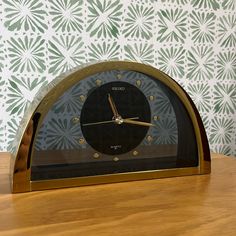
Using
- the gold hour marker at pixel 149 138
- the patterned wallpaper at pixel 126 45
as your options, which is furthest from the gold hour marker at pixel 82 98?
the patterned wallpaper at pixel 126 45

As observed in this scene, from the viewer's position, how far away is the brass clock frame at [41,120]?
0.54m

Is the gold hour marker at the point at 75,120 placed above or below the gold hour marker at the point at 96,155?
above

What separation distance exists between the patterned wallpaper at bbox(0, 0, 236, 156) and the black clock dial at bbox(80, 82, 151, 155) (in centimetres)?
26

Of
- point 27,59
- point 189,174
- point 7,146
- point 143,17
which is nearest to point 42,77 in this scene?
point 27,59

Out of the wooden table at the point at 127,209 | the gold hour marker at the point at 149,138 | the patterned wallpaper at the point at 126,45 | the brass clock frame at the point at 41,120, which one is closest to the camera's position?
the wooden table at the point at 127,209

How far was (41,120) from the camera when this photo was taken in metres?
0.55

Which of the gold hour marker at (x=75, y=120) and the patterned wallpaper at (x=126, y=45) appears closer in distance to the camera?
the gold hour marker at (x=75, y=120)

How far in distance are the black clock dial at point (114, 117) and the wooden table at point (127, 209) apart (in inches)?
3.0

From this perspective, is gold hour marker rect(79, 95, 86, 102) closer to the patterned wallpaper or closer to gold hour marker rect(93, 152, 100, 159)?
gold hour marker rect(93, 152, 100, 159)

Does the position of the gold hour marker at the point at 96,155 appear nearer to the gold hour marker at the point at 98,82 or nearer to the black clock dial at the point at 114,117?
the black clock dial at the point at 114,117

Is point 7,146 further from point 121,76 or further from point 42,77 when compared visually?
point 121,76

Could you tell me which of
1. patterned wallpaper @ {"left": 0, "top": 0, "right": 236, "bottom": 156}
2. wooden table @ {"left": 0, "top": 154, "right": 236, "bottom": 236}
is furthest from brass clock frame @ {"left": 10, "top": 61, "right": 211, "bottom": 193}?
patterned wallpaper @ {"left": 0, "top": 0, "right": 236, "bottom": 156}

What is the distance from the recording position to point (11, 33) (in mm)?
764

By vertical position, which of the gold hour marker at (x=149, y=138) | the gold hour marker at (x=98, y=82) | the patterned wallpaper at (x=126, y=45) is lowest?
the gold hour marker at (x=149, y=138)
